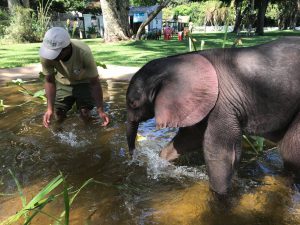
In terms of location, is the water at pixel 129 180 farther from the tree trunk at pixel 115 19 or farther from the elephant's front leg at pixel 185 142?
the tree trunk at pixel 115 19

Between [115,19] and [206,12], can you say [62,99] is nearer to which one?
[115,19]

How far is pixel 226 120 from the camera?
296cm

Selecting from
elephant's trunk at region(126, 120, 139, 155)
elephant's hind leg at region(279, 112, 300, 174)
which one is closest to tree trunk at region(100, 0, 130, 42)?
elephant's trunk at region(126, 120, 139, 155)

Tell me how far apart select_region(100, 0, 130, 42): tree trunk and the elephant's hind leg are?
1603 centimetres

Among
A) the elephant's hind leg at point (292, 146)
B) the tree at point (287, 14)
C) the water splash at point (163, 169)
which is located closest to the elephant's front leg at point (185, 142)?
the water splash at point (163, 169)

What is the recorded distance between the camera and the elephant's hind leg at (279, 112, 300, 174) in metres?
3.01

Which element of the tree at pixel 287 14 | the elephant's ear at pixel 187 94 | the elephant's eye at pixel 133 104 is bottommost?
the tree at pixel 287 14

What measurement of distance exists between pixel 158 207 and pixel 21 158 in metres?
1.90

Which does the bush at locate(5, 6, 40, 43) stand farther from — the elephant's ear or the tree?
the tree

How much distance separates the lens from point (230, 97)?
3.01 m

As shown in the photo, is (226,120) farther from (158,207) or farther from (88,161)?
(88,161)

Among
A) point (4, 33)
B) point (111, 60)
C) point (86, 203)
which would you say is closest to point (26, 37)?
point (4, 33)

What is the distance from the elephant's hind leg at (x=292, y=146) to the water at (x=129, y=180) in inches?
15.5

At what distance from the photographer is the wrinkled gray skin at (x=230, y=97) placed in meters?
2.95
